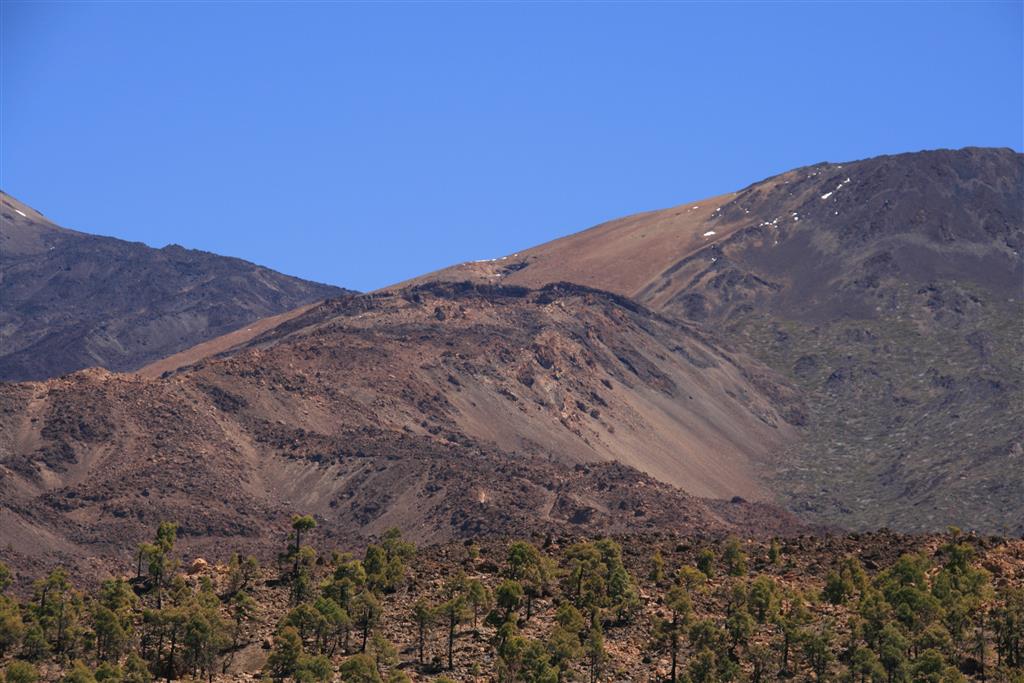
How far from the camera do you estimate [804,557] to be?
86.6 m

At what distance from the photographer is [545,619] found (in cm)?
7706

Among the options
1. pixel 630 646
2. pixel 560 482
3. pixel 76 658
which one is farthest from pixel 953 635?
pixel 560 482

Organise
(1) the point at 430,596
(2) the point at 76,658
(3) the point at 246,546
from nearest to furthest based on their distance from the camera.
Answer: (2) the point at 76,658
(1) the point at 430,596
(3) the point at 246,546

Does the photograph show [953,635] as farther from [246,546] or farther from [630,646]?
[246,546]

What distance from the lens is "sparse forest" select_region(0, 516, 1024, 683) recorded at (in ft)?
231

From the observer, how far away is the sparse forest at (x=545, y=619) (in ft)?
231

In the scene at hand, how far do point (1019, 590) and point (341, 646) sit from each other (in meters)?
29.1

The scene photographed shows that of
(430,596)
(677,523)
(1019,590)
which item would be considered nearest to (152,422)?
(677,523)

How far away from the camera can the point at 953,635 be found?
7244 centimetres

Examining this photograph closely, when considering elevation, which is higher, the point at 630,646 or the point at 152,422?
the point at 152,422

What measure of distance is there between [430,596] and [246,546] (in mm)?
88919

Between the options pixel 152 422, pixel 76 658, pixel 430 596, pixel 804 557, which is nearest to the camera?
pixel 76 658

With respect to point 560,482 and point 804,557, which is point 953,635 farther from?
point 560,482

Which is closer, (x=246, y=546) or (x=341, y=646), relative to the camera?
(x=341, y=646)
